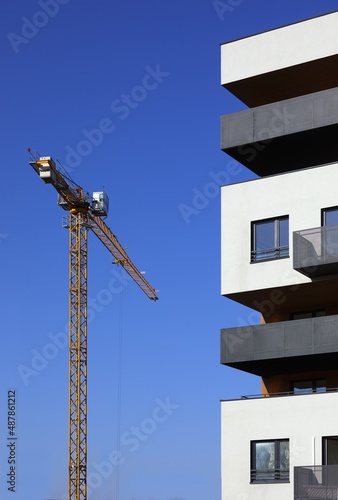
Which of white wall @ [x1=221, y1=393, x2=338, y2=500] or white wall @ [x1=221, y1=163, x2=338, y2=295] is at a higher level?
white wall @ [x1=221, y1=163, x2=338, y2=295]

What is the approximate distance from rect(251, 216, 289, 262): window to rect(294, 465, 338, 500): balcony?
7.43m

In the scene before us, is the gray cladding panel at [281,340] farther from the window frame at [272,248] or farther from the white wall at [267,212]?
the window frame at [272,248]

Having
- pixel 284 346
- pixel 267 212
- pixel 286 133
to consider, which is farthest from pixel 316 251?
pixel 286 133

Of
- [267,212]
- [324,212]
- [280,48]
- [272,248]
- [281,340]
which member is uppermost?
[280,48]

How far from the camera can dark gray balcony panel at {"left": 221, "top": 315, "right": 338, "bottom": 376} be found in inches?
1345

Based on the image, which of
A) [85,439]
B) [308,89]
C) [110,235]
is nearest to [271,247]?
[308,89]

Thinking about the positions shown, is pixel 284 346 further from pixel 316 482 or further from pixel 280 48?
pixel 280 48

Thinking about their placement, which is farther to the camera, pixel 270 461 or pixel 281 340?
pixel 281 340

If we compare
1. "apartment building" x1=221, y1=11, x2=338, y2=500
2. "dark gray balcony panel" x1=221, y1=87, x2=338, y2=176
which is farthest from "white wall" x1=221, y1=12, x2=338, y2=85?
"dark gray balcony panel" x1=221, y1=87, x2=338, y2=176

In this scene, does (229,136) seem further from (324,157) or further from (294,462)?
(294,462)

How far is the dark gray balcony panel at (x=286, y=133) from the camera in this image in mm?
36188

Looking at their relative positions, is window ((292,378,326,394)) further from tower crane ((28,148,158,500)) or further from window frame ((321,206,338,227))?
tower crane ((28,148,158,500))

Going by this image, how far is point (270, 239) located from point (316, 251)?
8.20ft

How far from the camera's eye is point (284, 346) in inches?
1374
